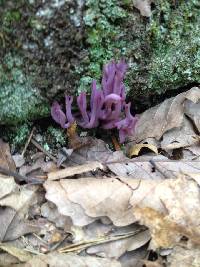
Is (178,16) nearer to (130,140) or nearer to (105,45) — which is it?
(105,45)

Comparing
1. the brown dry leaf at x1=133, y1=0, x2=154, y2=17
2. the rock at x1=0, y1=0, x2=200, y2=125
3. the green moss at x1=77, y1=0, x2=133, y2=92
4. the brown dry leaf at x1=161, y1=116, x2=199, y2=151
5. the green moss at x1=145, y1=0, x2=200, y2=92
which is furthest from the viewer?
the brown dry leaf at x1=161, y1=116, x2=199, y2=151

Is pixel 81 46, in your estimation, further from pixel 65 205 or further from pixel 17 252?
pixel 17 252

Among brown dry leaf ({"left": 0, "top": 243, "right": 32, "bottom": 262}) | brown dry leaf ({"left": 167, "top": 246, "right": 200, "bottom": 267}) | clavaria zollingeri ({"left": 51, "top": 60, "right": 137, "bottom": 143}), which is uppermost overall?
clavaria zollingeri ({"left": 51, "top": 60, "right": 137, "bottom": 143})

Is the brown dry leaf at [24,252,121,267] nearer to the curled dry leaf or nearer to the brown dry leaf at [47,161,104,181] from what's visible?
the curled dry leaf

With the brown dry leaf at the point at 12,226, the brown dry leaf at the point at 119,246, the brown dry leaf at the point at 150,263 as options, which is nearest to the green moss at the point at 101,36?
the brown dry leaf at the point at 12,226

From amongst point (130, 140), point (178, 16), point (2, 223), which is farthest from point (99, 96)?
point (2, 223)

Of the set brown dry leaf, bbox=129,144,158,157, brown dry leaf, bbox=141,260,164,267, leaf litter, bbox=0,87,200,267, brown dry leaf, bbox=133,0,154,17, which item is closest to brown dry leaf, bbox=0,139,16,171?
leaf litter, bbox=0,87,200,267
